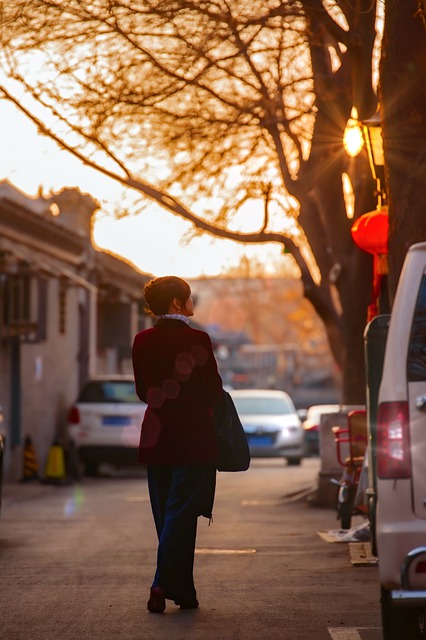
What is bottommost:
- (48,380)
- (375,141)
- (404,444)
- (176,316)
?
(404,444)

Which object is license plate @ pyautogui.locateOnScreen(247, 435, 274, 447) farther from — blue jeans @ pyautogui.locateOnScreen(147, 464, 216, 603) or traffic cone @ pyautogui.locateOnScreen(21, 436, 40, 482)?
blue jeans @ pyautogui.locateOnScreen(147, 464, 216, 603)

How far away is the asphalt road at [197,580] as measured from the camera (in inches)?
291

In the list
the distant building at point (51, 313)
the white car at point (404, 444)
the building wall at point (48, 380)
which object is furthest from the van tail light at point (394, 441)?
the building wall at point (48, 380)

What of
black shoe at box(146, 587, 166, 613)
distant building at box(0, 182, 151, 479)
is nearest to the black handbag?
black shoe at box(146, 587, 166, 613)

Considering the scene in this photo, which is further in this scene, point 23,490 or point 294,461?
point 294,461

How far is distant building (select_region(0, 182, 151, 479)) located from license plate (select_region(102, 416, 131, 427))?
1675 millimetres

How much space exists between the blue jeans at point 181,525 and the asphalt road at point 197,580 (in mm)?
167

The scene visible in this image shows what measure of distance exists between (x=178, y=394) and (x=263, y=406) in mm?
23554

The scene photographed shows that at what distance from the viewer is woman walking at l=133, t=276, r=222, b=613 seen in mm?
7867

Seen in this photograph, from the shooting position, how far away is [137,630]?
7.31 m

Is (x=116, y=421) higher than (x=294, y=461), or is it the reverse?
(x=116, y=421)

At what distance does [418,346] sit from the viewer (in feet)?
19.5

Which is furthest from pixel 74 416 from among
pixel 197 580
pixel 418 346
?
pixel 418 346

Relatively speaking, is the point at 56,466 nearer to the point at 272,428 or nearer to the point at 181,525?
the point at 272,428
